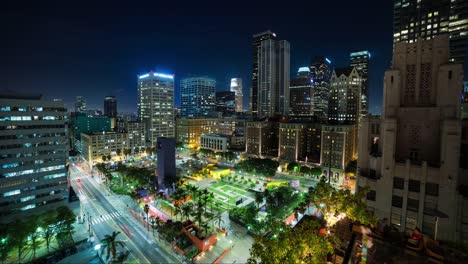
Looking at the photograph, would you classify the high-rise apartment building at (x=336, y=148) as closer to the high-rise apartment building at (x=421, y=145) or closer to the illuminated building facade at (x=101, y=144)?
the high-rise apartment building at (x=421, y=145)

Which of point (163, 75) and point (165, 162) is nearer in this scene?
point (165, 162)

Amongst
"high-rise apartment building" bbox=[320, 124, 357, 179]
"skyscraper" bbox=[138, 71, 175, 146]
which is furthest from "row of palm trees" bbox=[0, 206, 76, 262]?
"skyscraper" bbox=[138, 71, 175, 146]

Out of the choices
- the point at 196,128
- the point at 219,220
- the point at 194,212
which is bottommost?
the point at 219,220

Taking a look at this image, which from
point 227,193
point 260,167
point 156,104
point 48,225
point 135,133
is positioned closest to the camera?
point 48,225

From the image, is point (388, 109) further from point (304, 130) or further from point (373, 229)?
point (304, 130)

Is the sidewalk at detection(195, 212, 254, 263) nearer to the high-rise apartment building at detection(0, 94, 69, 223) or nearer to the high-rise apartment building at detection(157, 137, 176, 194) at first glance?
the high-rise apartment building at detection(157, 137, 176, 194)

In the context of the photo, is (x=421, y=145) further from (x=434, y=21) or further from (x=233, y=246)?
(x=434, y=21)

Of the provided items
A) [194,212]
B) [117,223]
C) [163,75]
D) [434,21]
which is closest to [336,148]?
[194,212]

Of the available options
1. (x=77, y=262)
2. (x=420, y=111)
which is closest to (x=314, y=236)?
(x=420, y=111)
